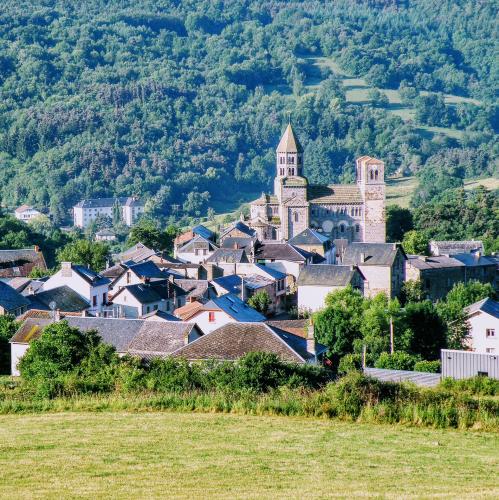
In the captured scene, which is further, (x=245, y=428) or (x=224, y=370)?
(x=224, y=370)

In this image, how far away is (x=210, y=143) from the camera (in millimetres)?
188750

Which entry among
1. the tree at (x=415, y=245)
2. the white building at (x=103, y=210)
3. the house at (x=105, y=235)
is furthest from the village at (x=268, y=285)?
the white building at (x=103, y=210)

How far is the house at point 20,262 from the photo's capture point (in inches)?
2662

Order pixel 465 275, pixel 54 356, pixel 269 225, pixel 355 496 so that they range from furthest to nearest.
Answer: pixel 269 225 → pixel 465 275 → pixel 54 356 → pixel 355 496

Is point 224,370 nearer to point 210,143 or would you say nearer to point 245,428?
point 245,428

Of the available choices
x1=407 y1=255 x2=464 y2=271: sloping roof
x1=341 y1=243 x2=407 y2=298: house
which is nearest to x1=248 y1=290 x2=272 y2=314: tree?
x1=341 y1=243 x2=407 y2=298: house

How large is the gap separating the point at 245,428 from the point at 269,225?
57145 millimetres

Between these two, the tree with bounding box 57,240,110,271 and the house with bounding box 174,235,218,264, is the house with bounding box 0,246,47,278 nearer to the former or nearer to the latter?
the tree with bounding box 57,240,110,271

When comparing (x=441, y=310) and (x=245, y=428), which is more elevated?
(x=441, y=310)

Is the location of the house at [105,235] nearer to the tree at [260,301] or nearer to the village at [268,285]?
the village at [268,285]

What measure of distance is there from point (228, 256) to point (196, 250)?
Answer: 729 cm

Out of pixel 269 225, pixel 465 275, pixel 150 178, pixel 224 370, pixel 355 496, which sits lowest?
pixel 355 496

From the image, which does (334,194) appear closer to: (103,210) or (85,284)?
(85,284)

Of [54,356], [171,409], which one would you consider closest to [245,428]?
[171,409]
